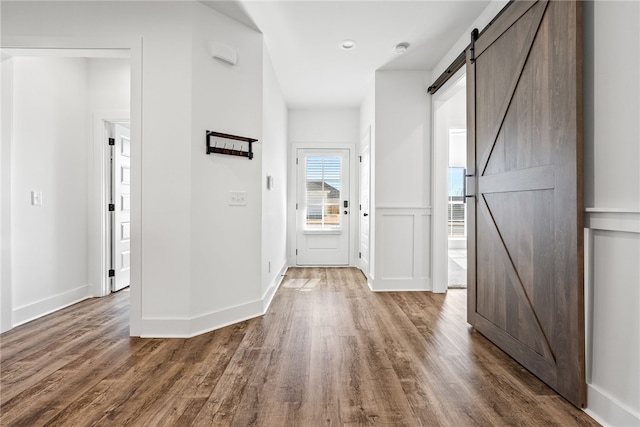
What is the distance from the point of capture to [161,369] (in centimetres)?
197

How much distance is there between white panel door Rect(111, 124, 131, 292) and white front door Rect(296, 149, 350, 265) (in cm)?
252

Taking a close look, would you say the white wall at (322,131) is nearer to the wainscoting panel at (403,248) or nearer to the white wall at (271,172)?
the white wall at (271,172)

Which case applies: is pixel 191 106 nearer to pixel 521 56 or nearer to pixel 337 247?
pixel 521 56

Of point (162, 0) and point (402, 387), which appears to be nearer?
point (402, 387)

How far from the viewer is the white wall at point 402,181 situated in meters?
3.90

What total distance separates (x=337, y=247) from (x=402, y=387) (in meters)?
3.78

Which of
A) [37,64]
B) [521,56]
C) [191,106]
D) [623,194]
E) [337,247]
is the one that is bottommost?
[337,247]

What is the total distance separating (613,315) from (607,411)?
0.43 m

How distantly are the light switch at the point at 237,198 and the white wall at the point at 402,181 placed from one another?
171 centimetres

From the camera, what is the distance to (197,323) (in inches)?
99.7

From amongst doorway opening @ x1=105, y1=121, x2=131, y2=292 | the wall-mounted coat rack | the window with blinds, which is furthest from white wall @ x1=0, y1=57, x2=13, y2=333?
the window with blinds

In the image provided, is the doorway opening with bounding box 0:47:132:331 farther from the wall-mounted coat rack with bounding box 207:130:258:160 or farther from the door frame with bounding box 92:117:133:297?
the wall-mounted coat rack with bounding box 207:130:258:160

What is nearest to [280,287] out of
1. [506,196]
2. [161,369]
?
[161,369]

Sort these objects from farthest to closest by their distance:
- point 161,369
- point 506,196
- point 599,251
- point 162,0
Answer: point 162,0 < point 506,196 < point 161,369 < point 599,251
